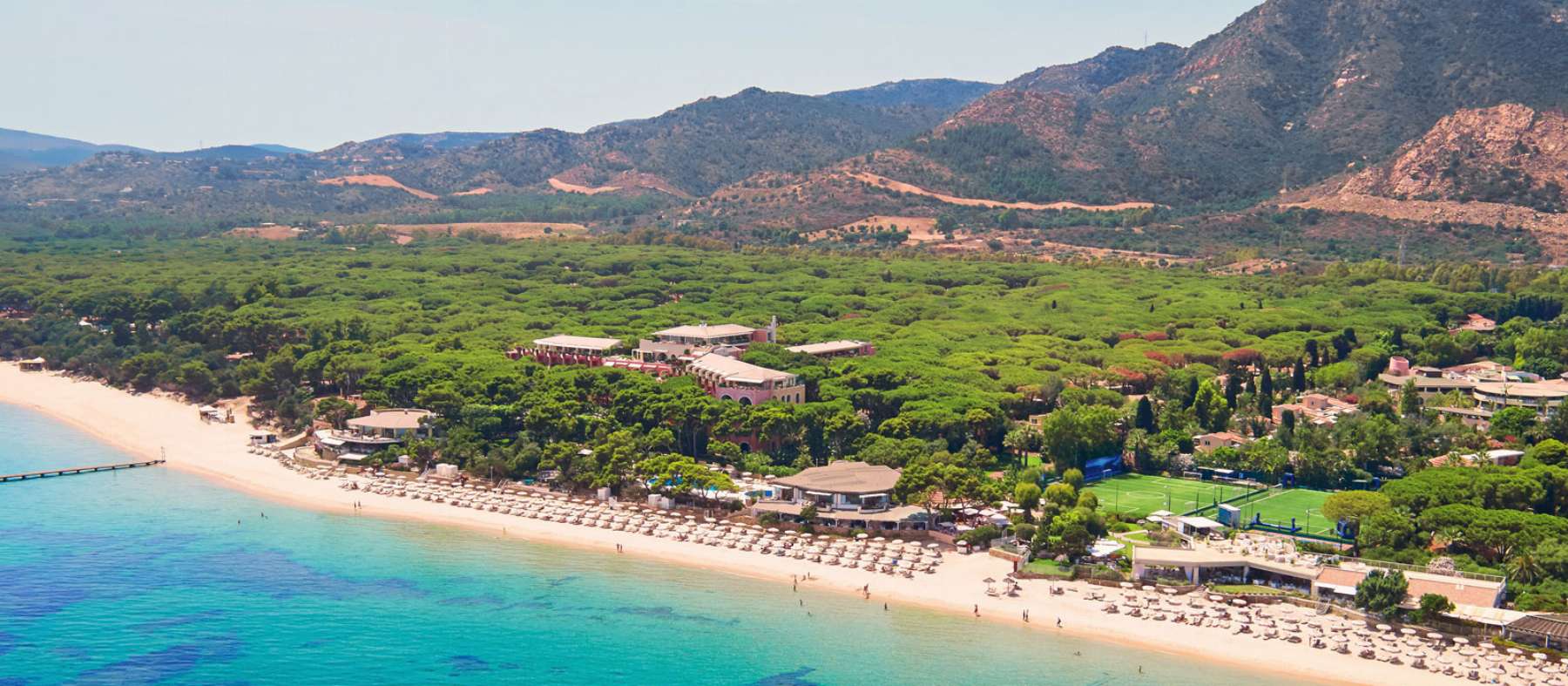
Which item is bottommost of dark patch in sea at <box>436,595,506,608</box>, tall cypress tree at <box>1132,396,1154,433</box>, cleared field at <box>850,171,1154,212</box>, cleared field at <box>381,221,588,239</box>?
dark patch in sea at <box>436,595,506,608</box>

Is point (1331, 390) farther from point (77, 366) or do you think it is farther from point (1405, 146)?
point (1405, 146)

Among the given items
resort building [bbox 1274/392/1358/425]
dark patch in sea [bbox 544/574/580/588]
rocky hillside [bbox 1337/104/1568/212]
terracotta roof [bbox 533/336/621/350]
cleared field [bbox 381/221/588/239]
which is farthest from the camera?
cleared field [bbox 381/221/588/239]

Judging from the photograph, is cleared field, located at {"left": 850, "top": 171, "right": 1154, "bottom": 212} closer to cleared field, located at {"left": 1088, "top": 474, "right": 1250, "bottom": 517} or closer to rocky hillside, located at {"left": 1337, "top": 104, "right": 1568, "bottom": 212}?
rocky hillside, located at {"left": 1337, "top": 104, "right": 1568, "bottom": 212}

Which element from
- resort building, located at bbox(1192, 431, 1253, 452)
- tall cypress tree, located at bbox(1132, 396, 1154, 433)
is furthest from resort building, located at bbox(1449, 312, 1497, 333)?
tall cypress tree, located at bbox(1132, 396, 1154, 433)

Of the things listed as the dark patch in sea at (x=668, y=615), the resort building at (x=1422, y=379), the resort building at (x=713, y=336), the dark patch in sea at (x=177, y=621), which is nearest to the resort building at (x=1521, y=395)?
the resort building at (x=1422, y=379)

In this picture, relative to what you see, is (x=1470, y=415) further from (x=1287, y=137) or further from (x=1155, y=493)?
(x=1287, y=137)

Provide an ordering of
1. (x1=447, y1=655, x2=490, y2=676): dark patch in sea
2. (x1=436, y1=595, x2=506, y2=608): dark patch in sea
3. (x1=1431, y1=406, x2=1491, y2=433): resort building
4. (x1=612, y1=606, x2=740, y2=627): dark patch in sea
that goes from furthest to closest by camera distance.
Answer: (x1=1431, y1=406, x2=1491, y2=433): resort building → (x1=436, y1=595, x2=506, y2=608): dark patch in sea → (x1=612, y1=606, x2=740, y2=627): dark patch in sea → (x1=447, y1=655, x2=490, y2=676): dark patch in sea

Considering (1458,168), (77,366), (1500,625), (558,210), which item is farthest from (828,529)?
(558,210)

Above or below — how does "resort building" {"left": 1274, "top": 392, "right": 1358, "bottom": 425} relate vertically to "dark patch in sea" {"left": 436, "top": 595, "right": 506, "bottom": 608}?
above
